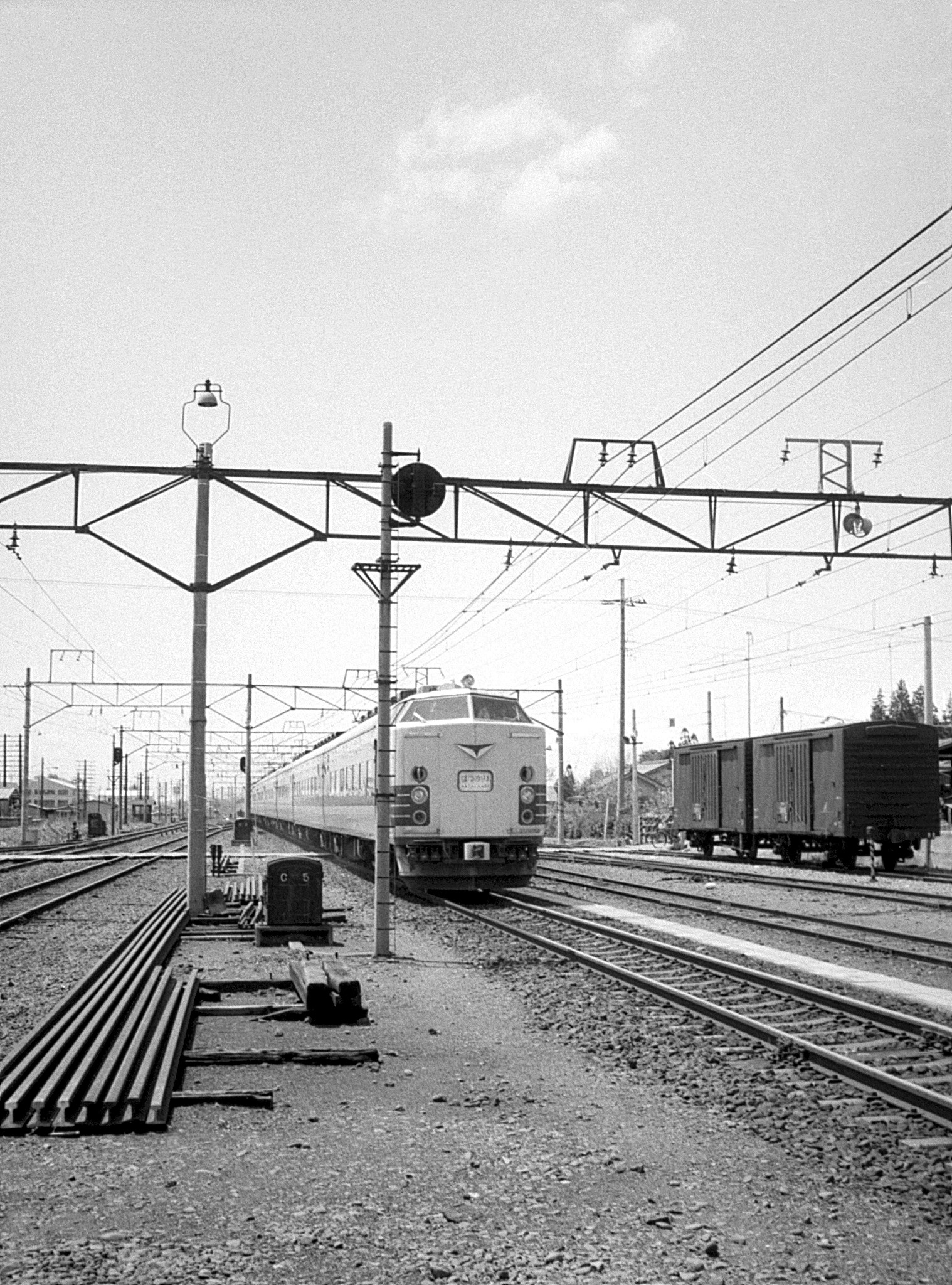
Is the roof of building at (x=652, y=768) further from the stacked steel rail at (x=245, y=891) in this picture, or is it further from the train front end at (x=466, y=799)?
the train front end at (x=466, y=799)

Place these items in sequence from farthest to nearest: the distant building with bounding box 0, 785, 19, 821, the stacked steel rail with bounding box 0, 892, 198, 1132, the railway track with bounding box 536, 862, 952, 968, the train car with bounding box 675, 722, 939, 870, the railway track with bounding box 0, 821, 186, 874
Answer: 1. the distant building with bounding box 0, 785, 19, 821
2. the railway track with bounding box 0, 821, 186, 874
3. the train car with bounding box 675, 722, 939, 870
4. the railway track with bounding box 536, 862, 952, 968
5. the stacked steel rail with bounding box 0, 892, 198, 1132

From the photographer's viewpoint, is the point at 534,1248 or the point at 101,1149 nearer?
the point at 534,1248

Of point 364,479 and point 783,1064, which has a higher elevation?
point 364,479

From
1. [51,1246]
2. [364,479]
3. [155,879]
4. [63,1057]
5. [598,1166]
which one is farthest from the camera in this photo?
[155,879]

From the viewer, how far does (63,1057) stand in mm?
7598

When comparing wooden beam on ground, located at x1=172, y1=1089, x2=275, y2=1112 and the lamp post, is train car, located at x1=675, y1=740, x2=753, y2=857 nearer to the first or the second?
the lamp post

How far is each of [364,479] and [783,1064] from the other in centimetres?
1037

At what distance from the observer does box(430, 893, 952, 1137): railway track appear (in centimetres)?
755

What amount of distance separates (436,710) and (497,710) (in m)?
0.97

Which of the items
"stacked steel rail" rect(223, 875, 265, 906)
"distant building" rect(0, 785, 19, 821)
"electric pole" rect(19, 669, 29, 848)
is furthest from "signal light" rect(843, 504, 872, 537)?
"distant building" rect(0, 785, 19, 821)

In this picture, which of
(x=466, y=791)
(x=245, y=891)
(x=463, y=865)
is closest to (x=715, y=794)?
(x=463, y=865)

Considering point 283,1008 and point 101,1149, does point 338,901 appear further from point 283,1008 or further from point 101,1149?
point 101,1149

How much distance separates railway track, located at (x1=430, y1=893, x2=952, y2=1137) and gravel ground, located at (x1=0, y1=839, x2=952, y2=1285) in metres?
0.32

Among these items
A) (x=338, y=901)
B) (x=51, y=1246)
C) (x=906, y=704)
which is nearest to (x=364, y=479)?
(x=338, y=901)
